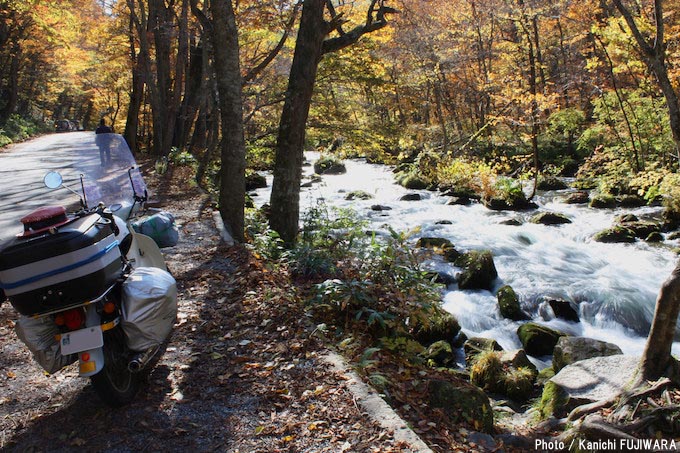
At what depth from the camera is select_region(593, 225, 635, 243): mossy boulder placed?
39.5 feet

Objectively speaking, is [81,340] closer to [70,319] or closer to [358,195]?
[70,319]

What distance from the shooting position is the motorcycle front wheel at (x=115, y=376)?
10.9ft

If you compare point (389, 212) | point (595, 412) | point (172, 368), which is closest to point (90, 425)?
point (172, 368)

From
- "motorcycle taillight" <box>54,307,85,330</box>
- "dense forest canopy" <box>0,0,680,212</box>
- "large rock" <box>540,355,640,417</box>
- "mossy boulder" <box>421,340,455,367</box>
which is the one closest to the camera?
"motorcycle taillight" <box>54,307,85,330</box>

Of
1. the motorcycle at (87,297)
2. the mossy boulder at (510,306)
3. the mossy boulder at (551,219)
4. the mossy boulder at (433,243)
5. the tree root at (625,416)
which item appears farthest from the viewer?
the mossy boulder at (551,219)

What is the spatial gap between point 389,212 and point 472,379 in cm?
1048

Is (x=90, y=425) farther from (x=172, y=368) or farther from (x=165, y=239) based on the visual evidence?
(x=165, y=239)

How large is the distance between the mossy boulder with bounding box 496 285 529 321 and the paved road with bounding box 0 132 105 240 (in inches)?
Answer: 270

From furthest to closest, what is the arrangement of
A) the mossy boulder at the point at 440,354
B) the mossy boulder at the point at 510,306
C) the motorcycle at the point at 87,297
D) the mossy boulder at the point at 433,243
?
the mossy boulder at the point at 433,243, the mossy boulder at the point at 510,306, the mossy boulder at the point at 440,354, the motorcycle at the point at 87,297

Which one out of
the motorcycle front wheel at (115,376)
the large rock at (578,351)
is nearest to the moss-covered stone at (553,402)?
the large rock at (578,351)

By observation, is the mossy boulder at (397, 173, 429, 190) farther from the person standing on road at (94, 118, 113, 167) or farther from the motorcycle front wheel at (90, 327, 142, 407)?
the motorcycle front wheel at (90, 327, 142, 407)

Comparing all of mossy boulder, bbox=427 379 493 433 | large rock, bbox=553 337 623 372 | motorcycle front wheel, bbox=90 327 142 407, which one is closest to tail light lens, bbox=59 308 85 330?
motorcycle front wheel, bbox=90 327 142 407

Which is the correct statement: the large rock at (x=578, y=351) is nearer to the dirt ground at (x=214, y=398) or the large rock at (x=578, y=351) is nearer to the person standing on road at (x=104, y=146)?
the dirt ground at (x=214, y=398)

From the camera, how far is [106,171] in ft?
14.8
